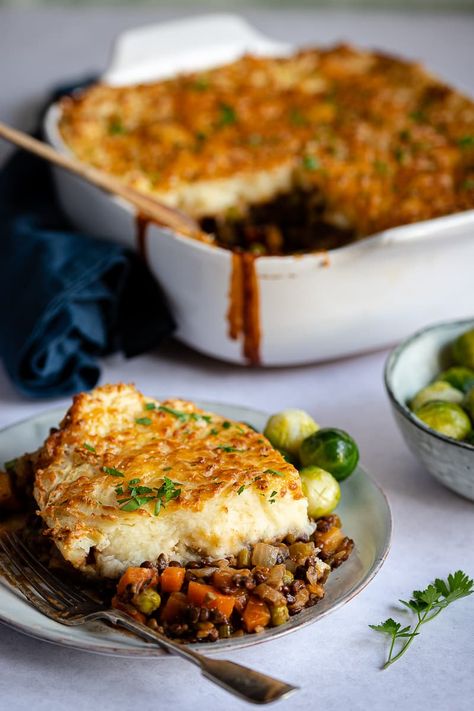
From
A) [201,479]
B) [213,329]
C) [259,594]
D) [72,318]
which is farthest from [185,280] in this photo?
[259,594]

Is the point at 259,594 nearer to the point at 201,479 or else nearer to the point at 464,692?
the point at 201,479

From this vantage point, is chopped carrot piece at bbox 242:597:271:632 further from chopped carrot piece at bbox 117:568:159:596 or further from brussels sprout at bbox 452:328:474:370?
brussels sprout at bbox 452:328:474:370

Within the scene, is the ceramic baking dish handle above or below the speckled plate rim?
above

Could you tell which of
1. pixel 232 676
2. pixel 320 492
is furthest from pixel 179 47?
pixel 232 676

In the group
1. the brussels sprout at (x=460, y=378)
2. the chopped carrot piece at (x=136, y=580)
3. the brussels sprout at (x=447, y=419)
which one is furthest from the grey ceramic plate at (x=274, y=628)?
the brussels sprout at (x=460, y=378)

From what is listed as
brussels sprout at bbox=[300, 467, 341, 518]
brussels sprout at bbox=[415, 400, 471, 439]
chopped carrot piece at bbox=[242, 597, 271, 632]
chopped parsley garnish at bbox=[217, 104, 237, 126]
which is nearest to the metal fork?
chopped carrot piece at bbox=[242, 597, 271, 632]

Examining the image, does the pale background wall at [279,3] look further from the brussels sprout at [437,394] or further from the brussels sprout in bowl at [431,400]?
the brussels sprout at [437,394]
